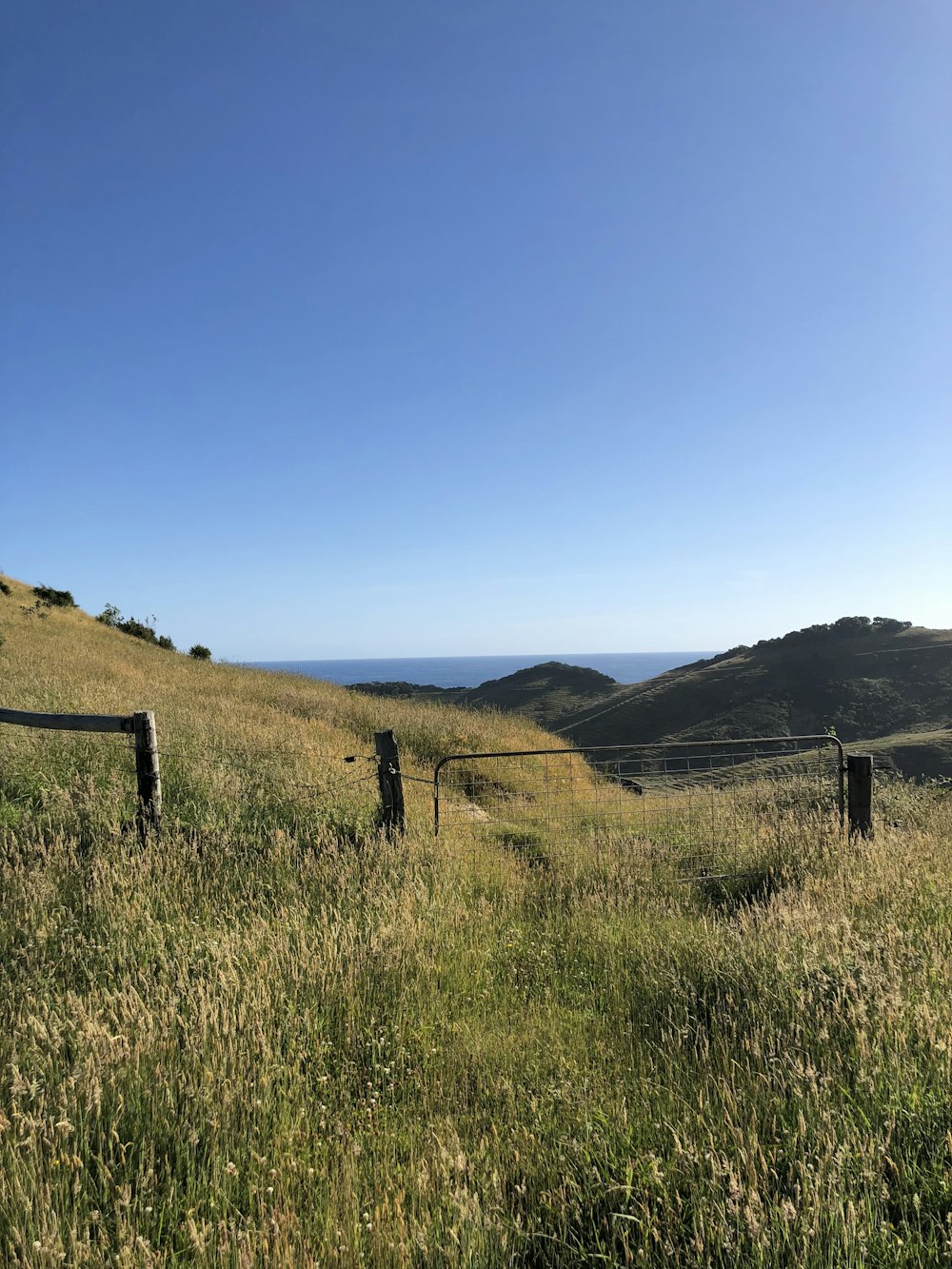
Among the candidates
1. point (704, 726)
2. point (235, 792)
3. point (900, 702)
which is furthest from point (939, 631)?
point (235, 792)

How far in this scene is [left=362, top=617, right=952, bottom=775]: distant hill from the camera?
189 ft

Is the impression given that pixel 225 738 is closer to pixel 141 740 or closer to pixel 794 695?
pixel 141 740

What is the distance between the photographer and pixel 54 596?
40344 mm

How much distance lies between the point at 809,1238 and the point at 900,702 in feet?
222

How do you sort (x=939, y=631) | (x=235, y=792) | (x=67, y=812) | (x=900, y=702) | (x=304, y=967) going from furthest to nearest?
1. (x=939, y=631)
2. (x=900, y=702)
3. (x=235, y=792)
4. (x=67, y=812)
5. (x=304, y=967)

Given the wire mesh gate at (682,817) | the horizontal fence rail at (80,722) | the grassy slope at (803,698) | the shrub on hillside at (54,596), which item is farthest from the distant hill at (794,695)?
the horizontal fence rail at (80,722)

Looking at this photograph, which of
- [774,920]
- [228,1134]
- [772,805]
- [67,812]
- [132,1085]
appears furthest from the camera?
[772,805]

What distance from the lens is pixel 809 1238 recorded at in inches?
88.3

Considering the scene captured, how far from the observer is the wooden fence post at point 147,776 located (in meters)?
6.69

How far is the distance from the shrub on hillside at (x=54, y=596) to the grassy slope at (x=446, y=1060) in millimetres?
38589

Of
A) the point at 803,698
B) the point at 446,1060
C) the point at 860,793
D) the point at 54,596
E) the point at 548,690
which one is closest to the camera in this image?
the point at 446,1060

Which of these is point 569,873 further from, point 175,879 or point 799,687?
point 799,687

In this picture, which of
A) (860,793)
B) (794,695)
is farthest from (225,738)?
(794,695)

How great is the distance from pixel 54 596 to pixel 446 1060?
44.5 metres
